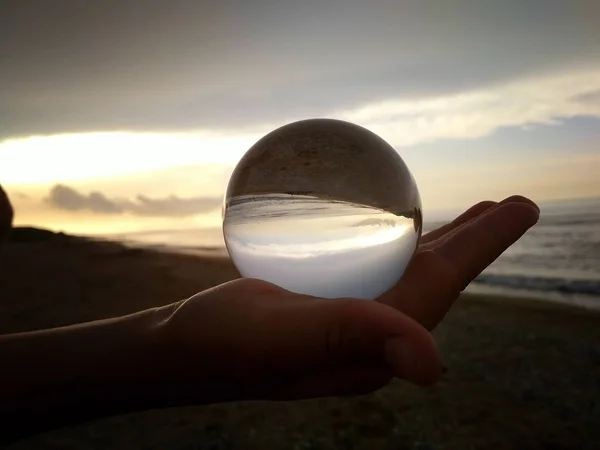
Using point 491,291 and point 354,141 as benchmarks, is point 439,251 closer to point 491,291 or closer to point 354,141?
point 354,141

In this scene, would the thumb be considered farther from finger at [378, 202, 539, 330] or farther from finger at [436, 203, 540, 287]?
finger at [436, 203, 540, 287]

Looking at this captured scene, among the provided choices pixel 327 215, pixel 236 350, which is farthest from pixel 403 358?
pixel 327 215

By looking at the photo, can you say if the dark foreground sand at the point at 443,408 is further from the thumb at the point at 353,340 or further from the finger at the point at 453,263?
the thumb at the point at 353,340

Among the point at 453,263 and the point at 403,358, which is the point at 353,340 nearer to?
the point at 403,358

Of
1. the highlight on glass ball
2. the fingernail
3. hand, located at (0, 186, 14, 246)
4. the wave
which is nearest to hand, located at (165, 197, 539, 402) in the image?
the fingernail

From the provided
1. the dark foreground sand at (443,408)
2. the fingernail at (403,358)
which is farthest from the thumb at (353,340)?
the dark foreground sand at (443,408)

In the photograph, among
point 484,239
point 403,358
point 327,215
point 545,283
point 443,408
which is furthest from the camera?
point 545,283
